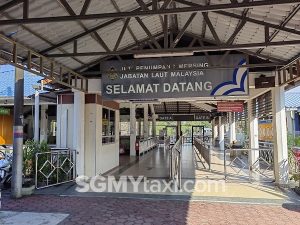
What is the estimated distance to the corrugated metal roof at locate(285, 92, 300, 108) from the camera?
1745 cm

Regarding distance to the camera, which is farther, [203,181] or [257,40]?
[203,181]

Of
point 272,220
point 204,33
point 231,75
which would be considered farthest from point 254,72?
point 272,220

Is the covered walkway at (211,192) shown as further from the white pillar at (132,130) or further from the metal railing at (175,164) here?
the white pillar at (132,130)

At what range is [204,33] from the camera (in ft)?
28.0

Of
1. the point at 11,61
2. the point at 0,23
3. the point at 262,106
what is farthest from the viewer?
the point at 262,106

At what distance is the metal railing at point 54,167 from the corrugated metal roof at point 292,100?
13.1 metres

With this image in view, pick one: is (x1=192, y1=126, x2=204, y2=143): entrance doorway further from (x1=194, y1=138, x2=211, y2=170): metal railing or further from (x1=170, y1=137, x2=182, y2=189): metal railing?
(x1=170, y1=137, x2=182, y2=189): metal railing

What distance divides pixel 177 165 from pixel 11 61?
5201mm

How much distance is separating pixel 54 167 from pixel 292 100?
1461 centimetres

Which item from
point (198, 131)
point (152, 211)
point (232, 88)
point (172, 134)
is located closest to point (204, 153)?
point (232, 88)

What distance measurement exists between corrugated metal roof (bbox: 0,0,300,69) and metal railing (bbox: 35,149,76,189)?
2.50 m

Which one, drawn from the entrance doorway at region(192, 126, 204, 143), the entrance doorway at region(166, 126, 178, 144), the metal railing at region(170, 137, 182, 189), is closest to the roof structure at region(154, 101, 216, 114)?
the entrance doorway at region(166, 126, 178, 144)

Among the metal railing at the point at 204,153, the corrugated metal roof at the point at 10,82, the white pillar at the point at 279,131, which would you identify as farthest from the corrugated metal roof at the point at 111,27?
the corrugated metal roof at the point at 10,82

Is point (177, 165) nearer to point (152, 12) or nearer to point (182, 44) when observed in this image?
point (182, 44)
